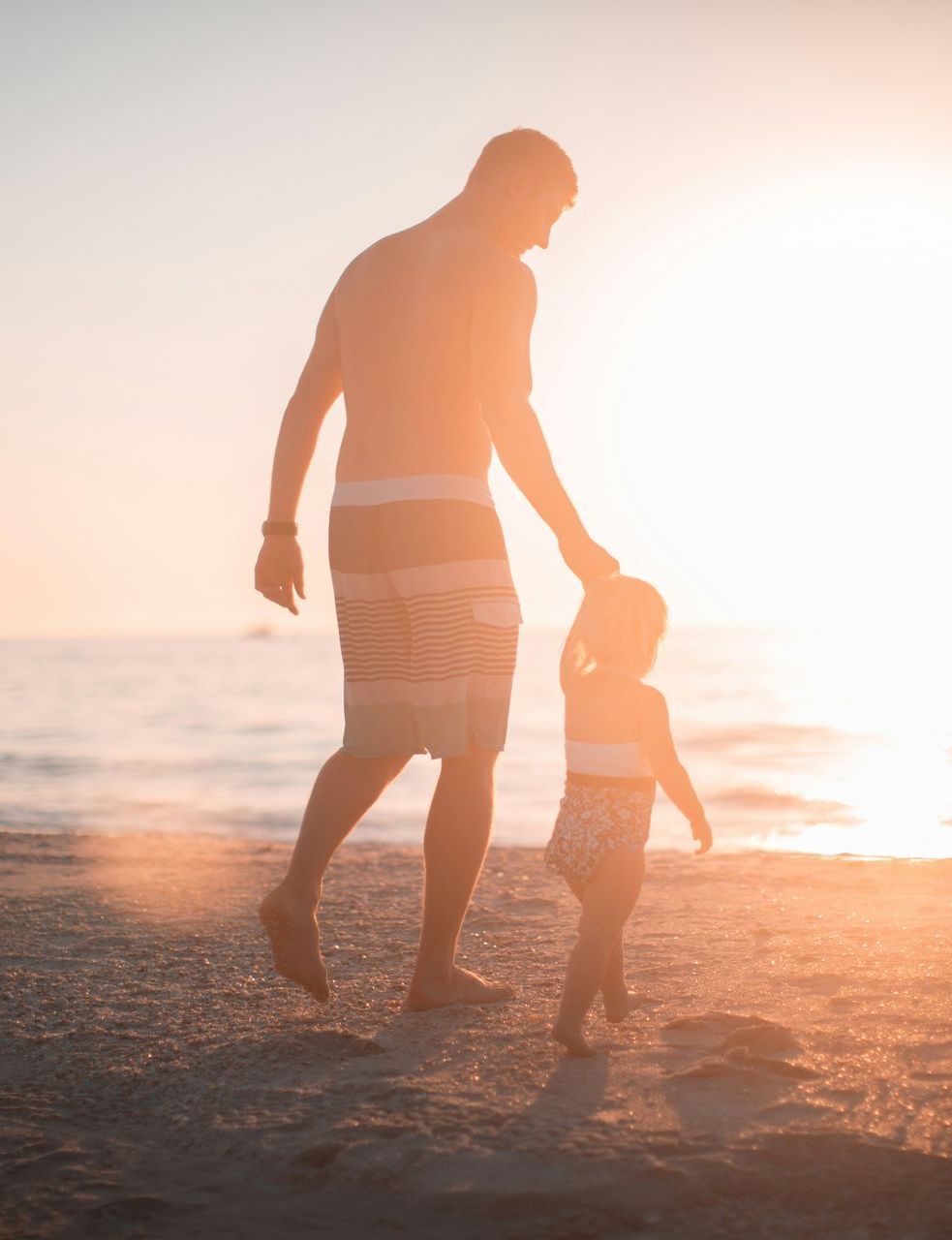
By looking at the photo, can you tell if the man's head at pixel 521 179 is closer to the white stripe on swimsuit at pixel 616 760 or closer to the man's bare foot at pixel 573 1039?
the white stripe on swimsuit at pixel 616 760

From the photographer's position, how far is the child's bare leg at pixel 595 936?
2812 millimetres

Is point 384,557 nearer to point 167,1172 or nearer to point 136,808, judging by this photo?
point 167,1172

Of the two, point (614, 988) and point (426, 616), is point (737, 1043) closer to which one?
point (614, 988)

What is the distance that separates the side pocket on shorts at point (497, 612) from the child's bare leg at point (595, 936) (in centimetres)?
64

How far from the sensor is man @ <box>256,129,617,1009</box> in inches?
127

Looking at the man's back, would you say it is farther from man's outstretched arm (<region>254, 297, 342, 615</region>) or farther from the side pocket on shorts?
the side pocket on shorts

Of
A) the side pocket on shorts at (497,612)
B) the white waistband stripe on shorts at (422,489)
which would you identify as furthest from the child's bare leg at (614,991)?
the white waistband stripe on shorts at (422,489)

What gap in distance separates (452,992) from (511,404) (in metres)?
1.54

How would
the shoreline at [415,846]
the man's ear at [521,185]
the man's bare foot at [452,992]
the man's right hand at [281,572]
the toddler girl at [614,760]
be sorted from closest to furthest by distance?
the toddler girl at [614,760]
the man's bare foot at [452,992]
the man's ear at [521,185]
the man's right hand at [281,572]
the shoreline at [415,846]

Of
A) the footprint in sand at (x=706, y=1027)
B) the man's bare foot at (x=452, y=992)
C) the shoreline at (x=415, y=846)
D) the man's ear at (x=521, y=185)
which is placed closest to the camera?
the footprint in sand at (x=706, y=1027)

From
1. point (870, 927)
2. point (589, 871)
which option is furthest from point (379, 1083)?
point (870, 927)

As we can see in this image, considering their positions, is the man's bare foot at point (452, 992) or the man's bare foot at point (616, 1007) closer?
the man's bare foot at point (616, 1007)

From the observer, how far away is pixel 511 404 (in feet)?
10.7

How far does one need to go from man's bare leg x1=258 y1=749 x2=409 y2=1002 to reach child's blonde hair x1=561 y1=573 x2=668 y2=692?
57 cm
